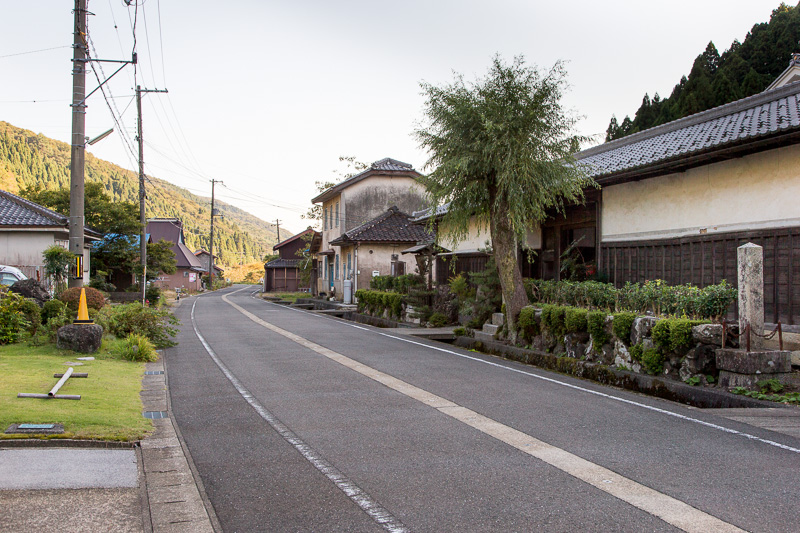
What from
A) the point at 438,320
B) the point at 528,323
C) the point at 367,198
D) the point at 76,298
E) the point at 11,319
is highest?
the point at 367,198

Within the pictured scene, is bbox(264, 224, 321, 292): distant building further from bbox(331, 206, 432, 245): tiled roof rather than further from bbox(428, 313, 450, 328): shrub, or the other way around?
bbox(428, 313, 450, 328): shrub

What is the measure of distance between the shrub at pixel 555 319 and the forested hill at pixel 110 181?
8077 centimetres

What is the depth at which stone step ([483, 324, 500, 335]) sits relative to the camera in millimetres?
15262

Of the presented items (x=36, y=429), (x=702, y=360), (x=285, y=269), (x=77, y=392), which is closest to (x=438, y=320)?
(x=702, y=360)

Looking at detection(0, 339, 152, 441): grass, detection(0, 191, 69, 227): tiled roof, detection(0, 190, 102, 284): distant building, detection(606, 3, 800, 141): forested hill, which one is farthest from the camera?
detection(606, 3, 800, 141): forested hill

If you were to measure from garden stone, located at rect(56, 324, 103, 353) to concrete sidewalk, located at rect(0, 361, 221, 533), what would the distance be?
21.6ft

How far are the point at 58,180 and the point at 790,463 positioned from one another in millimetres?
121834

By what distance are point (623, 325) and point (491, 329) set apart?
5493 mm

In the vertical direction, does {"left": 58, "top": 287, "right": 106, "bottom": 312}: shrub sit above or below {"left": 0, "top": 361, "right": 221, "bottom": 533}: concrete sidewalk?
above

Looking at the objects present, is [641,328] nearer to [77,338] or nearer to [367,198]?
[77,338]

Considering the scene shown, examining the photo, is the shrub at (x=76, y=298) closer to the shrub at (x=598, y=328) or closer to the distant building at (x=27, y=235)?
the distant building at (x=27, y=235)

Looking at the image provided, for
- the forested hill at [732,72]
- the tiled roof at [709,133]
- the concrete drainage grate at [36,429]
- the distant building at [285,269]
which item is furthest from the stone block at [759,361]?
the distant building at [285,269]

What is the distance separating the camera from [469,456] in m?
5.43

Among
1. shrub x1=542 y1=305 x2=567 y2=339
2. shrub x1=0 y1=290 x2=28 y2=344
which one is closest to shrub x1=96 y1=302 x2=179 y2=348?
shrub x1=0 y1=290 x2=28 y2=344
